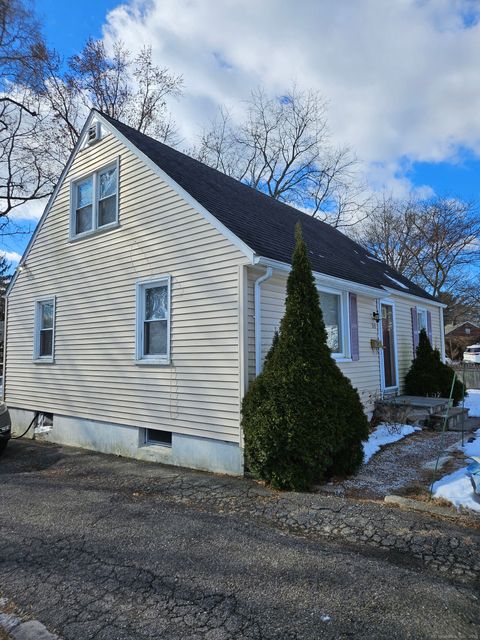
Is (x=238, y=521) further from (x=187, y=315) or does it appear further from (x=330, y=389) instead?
(x=187, y=315)

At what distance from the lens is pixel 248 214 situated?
27.4 feet

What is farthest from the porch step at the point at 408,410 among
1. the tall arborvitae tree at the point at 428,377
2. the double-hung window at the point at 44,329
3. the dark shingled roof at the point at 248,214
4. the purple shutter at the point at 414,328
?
the double-hung window at the point at 44,329

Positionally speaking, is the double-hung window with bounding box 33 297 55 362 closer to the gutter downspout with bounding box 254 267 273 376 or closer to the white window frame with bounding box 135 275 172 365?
the white window frame with bounding box 135 275 172 365

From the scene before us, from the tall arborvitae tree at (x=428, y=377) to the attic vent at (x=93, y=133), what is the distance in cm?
932

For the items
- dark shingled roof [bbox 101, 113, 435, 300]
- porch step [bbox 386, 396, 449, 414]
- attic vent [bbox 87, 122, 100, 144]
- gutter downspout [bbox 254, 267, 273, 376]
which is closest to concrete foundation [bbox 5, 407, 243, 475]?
gutter downspout [bbox 254, 267, 273, 376]

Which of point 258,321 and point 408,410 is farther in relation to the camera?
point 408,410

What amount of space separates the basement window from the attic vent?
629cm

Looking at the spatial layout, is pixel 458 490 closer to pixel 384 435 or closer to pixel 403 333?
pixel 384 435

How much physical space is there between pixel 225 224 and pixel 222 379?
235 centimetres

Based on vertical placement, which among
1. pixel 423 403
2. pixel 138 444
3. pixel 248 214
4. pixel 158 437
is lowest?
pixel 138 444

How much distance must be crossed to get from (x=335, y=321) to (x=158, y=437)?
399 centimetres

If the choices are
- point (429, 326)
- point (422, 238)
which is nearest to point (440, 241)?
point (422, 238)

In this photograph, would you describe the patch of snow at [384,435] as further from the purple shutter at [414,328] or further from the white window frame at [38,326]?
the white window frame at [38,326]

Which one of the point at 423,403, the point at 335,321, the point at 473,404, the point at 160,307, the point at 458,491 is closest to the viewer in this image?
the point at 458,491
